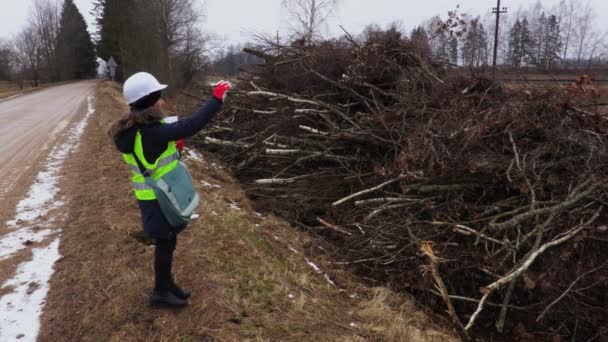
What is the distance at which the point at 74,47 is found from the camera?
52562 mm

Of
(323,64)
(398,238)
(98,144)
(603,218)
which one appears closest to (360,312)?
(398,238)

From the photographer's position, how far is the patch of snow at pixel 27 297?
108 inches

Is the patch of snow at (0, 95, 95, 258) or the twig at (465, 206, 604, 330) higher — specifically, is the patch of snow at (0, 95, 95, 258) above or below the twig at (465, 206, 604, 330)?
above

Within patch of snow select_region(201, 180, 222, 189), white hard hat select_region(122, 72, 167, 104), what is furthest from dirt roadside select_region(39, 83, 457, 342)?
white hard hat select_region(122, 72, 167, 104)

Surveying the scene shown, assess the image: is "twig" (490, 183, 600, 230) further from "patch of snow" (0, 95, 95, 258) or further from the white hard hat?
"patch of snow" (0, 95, 95, 258)

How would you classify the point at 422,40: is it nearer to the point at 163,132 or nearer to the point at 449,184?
the point at 449,184

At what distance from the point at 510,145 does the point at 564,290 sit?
2062 mm

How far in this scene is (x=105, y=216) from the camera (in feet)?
14.9

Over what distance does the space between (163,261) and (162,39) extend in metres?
25.2

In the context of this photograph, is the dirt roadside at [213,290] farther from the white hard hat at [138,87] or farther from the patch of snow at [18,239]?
the white hard hat at [138,87]

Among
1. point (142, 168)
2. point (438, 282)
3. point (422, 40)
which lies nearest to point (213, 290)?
point (142, 168)

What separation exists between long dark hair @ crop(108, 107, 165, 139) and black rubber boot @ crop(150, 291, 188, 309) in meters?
1.21

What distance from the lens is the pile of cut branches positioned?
3879 mm

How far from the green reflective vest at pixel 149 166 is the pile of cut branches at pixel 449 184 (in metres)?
2.79
